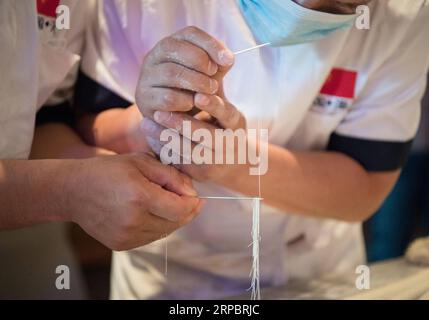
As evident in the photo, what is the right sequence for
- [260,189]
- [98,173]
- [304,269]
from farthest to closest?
[304,269] < [260,189] < [98,173]

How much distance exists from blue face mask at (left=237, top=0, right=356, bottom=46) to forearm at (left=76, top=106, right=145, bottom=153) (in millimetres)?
159

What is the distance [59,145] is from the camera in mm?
583

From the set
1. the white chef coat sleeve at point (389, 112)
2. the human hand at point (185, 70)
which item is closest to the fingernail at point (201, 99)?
the human hand at point (185, 70)

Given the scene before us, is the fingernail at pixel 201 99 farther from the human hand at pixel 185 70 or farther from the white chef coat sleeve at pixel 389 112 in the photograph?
the white chef coat sleeve at pixel 389 112

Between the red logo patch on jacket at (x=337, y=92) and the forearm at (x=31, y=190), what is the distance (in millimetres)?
301

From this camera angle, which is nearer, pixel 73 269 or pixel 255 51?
pixel 255 51

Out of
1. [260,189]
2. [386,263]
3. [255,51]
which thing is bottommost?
[386,263]

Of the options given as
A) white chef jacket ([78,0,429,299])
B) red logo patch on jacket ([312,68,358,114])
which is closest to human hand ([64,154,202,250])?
white chef jacket ([78,0,429,299])

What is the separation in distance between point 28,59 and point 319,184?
36 cm

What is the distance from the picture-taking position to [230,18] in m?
0.56

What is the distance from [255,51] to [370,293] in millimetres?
313

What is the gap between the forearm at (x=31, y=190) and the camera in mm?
508

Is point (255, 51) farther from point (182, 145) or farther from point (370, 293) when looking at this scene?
point (370, 293)
